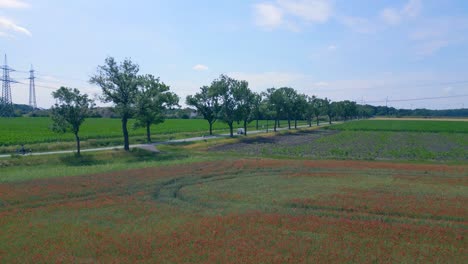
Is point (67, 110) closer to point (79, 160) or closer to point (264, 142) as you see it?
point (79, 160)

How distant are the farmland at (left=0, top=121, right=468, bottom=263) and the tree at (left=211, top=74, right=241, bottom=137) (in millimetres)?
41496

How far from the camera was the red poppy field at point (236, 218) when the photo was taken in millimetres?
15375

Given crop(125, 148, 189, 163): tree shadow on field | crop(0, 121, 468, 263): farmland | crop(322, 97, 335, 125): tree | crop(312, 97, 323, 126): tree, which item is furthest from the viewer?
crop(322, 97, 335, 125): tree

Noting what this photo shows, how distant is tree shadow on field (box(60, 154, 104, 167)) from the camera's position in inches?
1668

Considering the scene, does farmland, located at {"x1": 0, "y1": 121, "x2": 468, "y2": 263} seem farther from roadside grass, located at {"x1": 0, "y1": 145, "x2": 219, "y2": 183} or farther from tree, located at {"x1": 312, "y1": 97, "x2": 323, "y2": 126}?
tree, located at {"x1": 312, "y1": 97, "x2": 323, "y2": 126}

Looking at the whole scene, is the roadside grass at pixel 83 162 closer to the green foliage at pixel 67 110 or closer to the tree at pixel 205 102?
the green foliage at pixel 67 110

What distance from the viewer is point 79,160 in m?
44.3

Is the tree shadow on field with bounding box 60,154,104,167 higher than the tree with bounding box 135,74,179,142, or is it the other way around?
the tree with bounding box 135,74,179,142

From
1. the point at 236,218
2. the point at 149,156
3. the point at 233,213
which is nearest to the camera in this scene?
the point at 236,218

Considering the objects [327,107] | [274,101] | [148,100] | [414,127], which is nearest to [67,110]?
[148,100]

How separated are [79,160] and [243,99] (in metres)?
46.0

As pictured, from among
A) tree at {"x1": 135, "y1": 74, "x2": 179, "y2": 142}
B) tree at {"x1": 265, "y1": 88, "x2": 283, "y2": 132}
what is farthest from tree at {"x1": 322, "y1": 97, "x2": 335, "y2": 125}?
tree at {"x1": 135, "y1": 74, "x2": 179, "y2": 142}

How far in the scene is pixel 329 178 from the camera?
33.5 m

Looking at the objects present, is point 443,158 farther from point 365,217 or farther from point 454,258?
point 454,258
